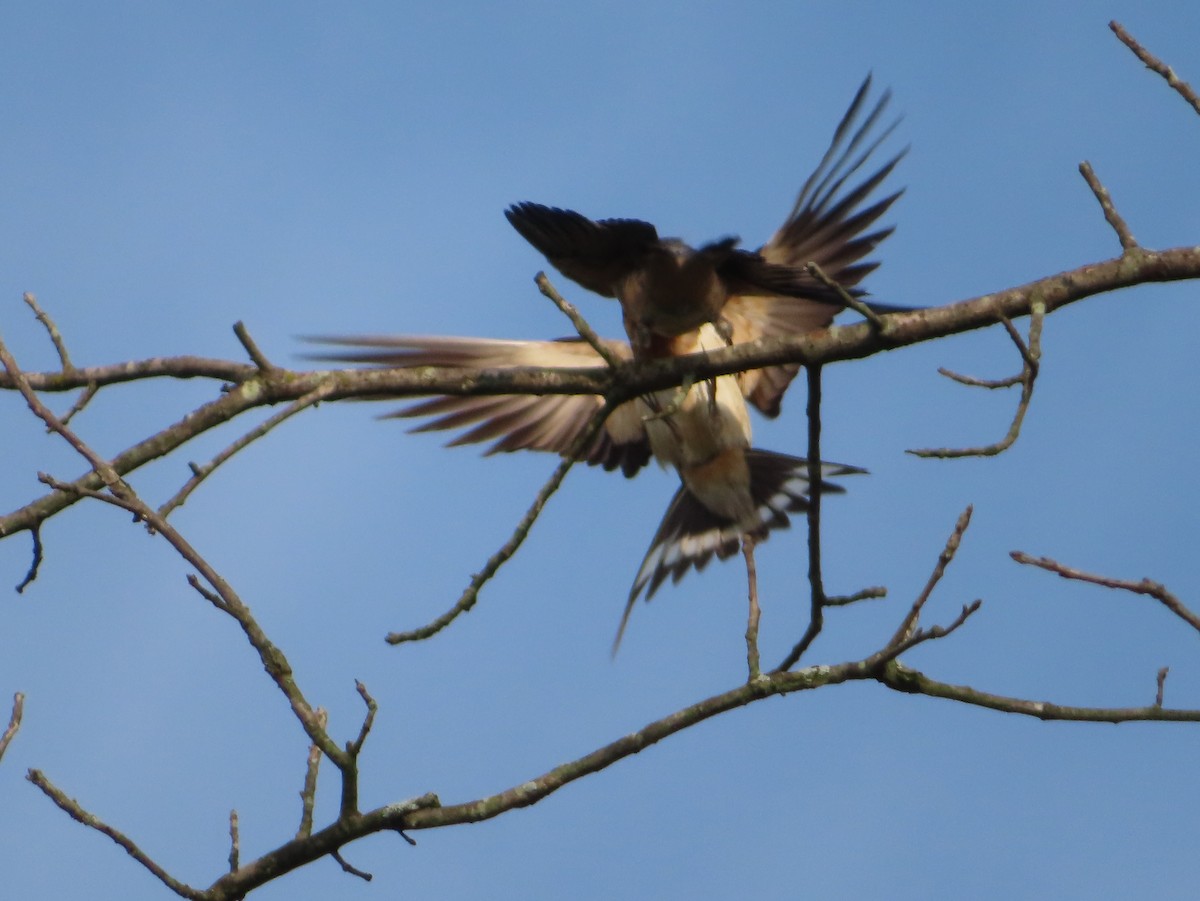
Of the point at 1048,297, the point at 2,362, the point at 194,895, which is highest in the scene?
the point at 2,362

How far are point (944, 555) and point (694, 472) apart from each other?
348 centimetres

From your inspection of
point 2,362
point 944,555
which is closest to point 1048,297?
point 944,555

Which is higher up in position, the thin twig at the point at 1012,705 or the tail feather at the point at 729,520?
the tail feather at the point at 729,520

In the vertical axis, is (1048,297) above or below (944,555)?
above

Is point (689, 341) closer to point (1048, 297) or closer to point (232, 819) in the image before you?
point (1048, 297)

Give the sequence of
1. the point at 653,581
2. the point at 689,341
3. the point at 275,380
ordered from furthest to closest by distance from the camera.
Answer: the point at 653,581
the point at 689,341
the point at 275,380

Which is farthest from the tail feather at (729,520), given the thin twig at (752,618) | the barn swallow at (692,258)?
the thin twig at (752,618)

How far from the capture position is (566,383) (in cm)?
408

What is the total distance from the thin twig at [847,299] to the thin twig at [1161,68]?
978 millimetres

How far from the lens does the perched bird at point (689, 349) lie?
18.8ft

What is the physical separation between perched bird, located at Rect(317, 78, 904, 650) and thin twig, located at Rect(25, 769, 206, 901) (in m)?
2.14

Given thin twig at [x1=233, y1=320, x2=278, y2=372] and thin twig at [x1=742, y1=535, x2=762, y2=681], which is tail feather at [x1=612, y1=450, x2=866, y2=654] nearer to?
thin twig at [x1=742, y1=535, x2=762, y2=681]

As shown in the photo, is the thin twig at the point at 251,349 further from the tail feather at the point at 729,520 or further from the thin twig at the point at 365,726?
the tail feather at the point at 729,520

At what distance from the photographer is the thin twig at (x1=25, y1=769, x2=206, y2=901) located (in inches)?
138
